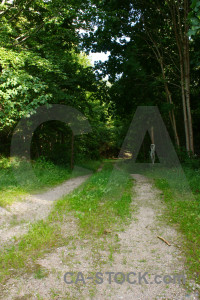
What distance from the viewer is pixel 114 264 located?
3.28 metres

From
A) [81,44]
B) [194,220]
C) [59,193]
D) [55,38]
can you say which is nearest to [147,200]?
[194,220]

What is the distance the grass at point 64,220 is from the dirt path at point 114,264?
149mm

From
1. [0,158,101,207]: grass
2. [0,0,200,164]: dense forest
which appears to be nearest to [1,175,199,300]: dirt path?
[0,158,101,207]: grass

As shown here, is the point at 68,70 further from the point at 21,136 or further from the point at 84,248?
the point at 84,248

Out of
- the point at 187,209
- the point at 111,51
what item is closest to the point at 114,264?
the point at 187,209

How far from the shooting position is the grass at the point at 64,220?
337 centimetres

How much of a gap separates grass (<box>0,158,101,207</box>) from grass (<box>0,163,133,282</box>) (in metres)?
1.64

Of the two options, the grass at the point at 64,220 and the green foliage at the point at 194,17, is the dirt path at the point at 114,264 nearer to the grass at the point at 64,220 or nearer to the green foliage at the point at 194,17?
the grass at the point at 64,220

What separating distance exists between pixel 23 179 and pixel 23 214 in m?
3.64

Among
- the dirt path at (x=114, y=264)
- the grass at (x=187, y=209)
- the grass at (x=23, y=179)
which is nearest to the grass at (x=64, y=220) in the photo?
the dirt path at (x=114, y=264)

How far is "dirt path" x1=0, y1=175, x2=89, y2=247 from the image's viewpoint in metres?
4.43

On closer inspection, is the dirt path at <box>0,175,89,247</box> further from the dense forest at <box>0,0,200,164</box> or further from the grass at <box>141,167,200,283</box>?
the dense forest at <box>0,0,200,164</box>

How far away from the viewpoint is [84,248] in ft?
12.4

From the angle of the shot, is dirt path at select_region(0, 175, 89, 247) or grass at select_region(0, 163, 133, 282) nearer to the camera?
grass at select_region(0, 163, 133, 282)
